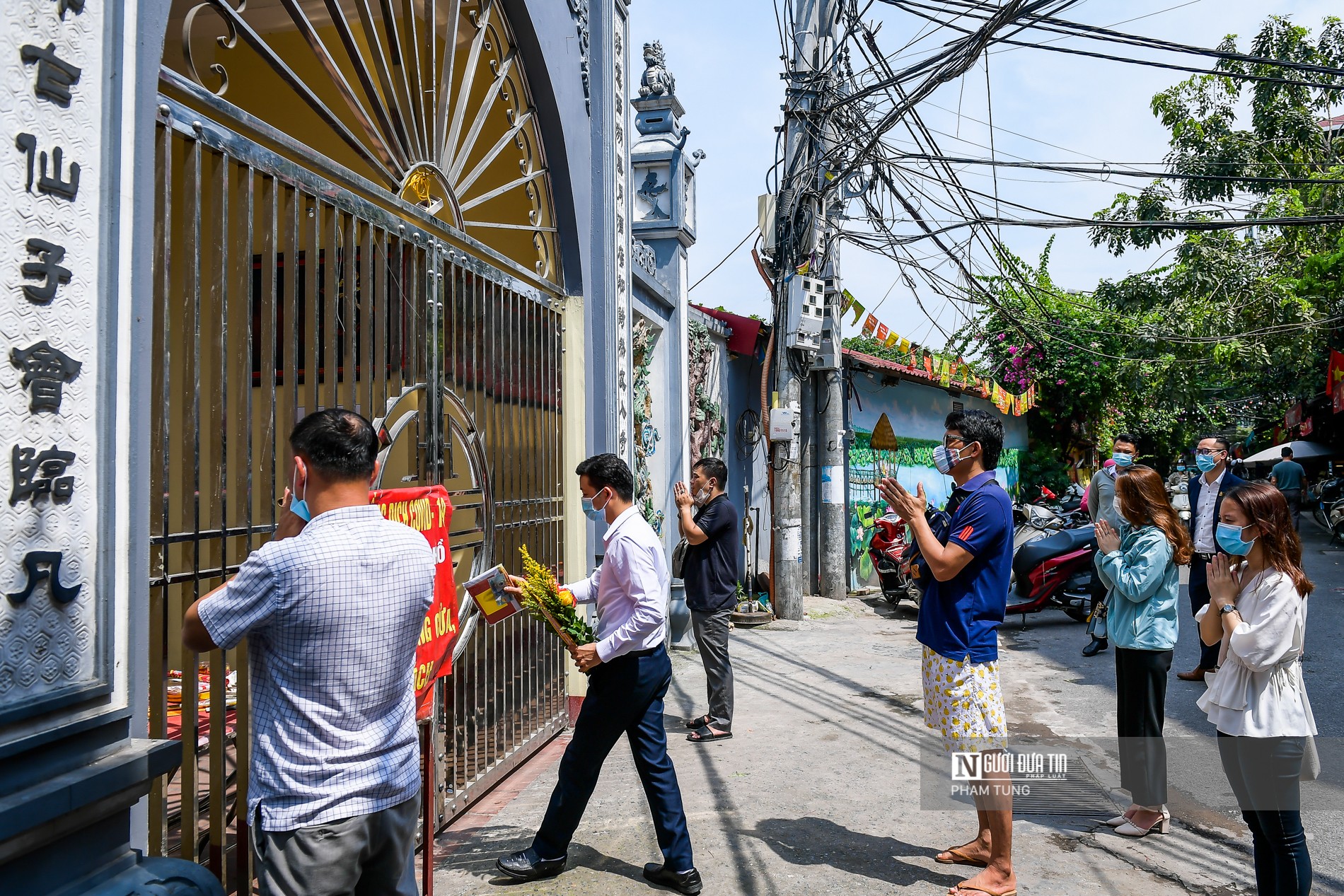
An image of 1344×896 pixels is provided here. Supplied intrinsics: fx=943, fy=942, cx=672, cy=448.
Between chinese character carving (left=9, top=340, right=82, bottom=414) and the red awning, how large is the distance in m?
9.17

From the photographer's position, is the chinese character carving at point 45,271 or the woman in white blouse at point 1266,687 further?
the woman in white blouse at point 1266,687

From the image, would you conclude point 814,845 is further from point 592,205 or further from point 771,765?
point 592,205

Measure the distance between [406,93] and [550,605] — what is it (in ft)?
8.10

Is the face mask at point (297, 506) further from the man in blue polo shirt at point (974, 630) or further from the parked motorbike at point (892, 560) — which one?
the parked motorbike at point (892, 560)

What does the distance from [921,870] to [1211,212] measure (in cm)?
1429

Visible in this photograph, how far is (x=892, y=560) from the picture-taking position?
34.4 feet

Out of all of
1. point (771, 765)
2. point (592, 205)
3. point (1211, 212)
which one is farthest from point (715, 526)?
point (1211, 212)

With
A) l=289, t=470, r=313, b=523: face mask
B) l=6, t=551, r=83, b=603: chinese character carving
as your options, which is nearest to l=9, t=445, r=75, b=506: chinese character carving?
l=6, t=551, r=83, b=603: chinese character carving

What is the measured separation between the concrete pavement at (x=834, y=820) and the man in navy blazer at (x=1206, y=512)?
2.28 feet

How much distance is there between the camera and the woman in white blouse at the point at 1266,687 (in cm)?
298

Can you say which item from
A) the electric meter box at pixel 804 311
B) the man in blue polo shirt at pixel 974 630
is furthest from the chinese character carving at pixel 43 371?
the electric meter box at pixel 804 311

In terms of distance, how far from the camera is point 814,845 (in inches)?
159

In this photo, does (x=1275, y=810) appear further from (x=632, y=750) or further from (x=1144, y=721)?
(x=632, y=750)

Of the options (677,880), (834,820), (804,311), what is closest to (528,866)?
(677,880)
